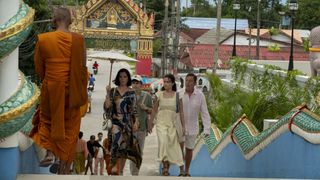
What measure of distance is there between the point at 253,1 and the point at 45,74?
79.7 meters

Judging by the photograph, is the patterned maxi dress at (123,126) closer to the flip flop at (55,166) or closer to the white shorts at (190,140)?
the flip flop at (55,166)

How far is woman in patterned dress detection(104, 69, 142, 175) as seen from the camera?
7887 millimetres

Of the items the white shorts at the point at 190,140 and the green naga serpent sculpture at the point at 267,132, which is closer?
the green naga serpent sculpture at the point at 267,132

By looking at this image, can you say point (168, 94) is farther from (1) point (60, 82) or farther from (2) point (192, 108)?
(1) point (60, 82)

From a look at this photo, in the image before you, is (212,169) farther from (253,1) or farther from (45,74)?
(253,1)

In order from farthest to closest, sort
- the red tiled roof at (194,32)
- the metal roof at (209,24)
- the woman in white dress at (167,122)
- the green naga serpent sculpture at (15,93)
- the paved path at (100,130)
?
the metal roof at (209,24)
the red tiled roof at (194,32)
the paved path at (100,130)
the woman in white dress at (167,122)
the green naga serpent sculpture at (15,93)

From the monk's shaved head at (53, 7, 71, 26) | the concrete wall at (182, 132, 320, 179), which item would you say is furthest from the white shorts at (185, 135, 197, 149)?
the monk's shaved head at (53, 7, 71, 26)

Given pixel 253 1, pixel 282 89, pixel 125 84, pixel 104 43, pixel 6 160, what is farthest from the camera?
pixel 253 1

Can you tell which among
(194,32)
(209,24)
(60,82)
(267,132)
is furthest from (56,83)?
(209,24)

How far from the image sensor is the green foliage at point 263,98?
13.3 m

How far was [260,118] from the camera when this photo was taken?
1453 centimetres

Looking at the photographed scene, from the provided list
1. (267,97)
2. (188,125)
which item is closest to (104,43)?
(267,97)

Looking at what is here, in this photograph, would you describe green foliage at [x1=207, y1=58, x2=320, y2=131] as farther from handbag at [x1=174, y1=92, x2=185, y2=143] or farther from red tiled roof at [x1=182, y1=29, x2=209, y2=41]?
red tiled roof at [x1=182, y1=29, x2=209, y2=41]

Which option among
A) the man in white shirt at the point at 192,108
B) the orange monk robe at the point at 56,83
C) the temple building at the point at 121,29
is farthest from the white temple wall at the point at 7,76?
the temple building at the point at 121,29
